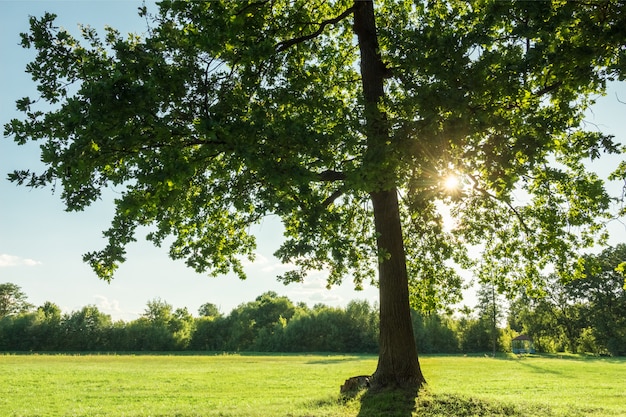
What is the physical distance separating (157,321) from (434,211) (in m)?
80.6

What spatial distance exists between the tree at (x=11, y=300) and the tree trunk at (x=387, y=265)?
12249 cm

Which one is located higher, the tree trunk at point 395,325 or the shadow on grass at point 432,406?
the tree trunk at point 395,325

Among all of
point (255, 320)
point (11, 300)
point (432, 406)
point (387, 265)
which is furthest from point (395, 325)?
point (11, 300)

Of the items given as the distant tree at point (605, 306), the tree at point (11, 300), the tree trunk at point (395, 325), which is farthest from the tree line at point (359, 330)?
the tree trunk at point (395, 325)

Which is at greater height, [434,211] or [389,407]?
[434,211]

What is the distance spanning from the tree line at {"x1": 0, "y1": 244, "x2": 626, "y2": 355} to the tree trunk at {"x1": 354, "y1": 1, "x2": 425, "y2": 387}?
187 feet

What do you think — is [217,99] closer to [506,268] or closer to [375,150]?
[375,150]

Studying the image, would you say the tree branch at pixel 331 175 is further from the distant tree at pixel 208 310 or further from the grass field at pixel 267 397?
the distant tree at pixel 208 310

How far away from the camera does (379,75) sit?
48.4 ft

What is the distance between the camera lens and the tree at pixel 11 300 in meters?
110

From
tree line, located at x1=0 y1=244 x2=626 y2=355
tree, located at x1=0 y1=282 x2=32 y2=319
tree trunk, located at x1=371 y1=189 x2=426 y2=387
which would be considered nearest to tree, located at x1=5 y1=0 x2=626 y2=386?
tree trunk, located at x1=371 y1=189 x2=426 y2=387

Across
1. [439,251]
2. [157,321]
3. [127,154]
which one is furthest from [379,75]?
[157,321]

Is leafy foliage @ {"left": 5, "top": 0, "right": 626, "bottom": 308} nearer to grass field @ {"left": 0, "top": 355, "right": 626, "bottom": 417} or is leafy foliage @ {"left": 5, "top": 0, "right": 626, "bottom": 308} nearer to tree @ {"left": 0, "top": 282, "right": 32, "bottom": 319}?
grass field @ {"left": 0, "top": 355, "right": 626, "bottom": 417}

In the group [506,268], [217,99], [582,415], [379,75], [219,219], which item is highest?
[379,75]
